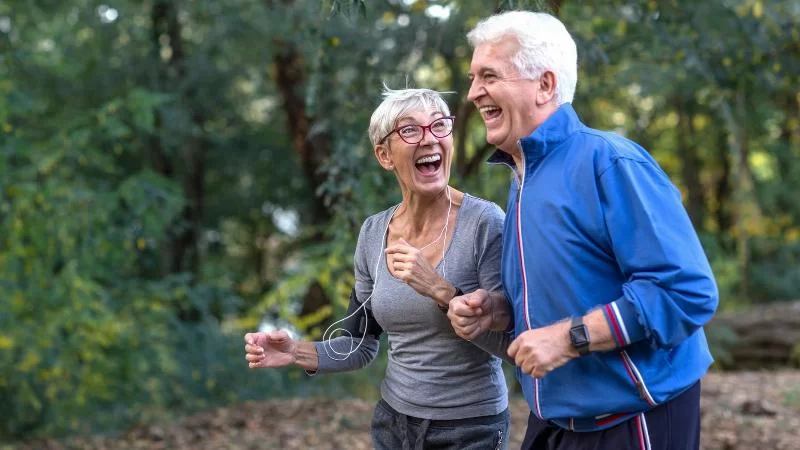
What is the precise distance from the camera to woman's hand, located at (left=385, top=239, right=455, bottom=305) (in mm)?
2533

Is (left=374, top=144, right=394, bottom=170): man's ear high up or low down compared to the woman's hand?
up

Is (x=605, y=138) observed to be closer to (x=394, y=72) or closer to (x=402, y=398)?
(x=402, y=398)

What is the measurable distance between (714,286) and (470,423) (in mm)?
915

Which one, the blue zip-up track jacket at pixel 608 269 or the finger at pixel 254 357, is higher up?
the blue zip-up track jacket at pixel 608 269

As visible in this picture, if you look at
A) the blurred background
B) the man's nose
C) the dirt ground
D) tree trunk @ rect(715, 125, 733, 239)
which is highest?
the man's nose

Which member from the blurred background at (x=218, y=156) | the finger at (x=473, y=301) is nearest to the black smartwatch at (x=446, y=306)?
the finger at (x=473, y=301)

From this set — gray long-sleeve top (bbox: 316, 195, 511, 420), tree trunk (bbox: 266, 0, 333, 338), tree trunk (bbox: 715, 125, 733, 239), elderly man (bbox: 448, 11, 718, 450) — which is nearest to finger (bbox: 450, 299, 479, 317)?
elderly man (bbox: 448, 11, 718, 450)

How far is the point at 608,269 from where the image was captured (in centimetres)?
224

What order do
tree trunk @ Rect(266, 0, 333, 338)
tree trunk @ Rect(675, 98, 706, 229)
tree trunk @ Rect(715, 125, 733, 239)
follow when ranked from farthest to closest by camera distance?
1. tree trunk @ Rect(715, 125, 733, 239)
2. tree trunk @ Rect(675, 98, 706, 229)
3. tree trunk @ Rect(266, 0, 333, 338)

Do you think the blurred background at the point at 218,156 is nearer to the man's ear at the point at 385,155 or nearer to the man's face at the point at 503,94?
the man's ear at the point at 385,155

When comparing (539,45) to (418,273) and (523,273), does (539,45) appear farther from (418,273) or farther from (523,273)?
(418,273)

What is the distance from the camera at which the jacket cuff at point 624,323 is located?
208cm

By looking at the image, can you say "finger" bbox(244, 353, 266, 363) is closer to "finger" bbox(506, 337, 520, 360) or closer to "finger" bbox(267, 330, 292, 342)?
"finger" bbox(267, 330, 292, 342)

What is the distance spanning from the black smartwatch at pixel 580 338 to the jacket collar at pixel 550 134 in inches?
16.6
